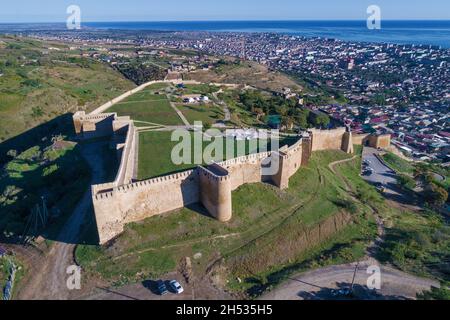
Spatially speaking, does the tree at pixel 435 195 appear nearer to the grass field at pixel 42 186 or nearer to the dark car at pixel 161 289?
the dark car at pixel 161 289

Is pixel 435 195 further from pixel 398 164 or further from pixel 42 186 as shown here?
pixel 42 186

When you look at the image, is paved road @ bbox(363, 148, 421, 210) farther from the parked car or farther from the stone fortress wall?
the parked car

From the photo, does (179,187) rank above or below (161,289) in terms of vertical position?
above

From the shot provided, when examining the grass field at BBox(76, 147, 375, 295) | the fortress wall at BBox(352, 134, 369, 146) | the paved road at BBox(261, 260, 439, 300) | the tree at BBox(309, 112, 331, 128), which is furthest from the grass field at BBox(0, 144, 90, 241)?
the tree at BBox(309, 112, 331, 128)

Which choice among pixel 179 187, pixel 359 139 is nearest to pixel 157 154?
pixel 179 187

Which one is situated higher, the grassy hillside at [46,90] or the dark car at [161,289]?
the grassy hillside at [46,90]

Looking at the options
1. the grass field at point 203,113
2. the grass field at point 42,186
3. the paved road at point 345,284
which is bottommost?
the paved road at point 345,284

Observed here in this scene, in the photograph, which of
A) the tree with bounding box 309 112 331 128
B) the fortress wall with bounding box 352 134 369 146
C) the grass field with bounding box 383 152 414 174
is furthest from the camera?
the tree with bounding box 309 112 331 128

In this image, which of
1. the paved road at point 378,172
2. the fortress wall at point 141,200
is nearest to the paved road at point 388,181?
the paved road at point 378,172
